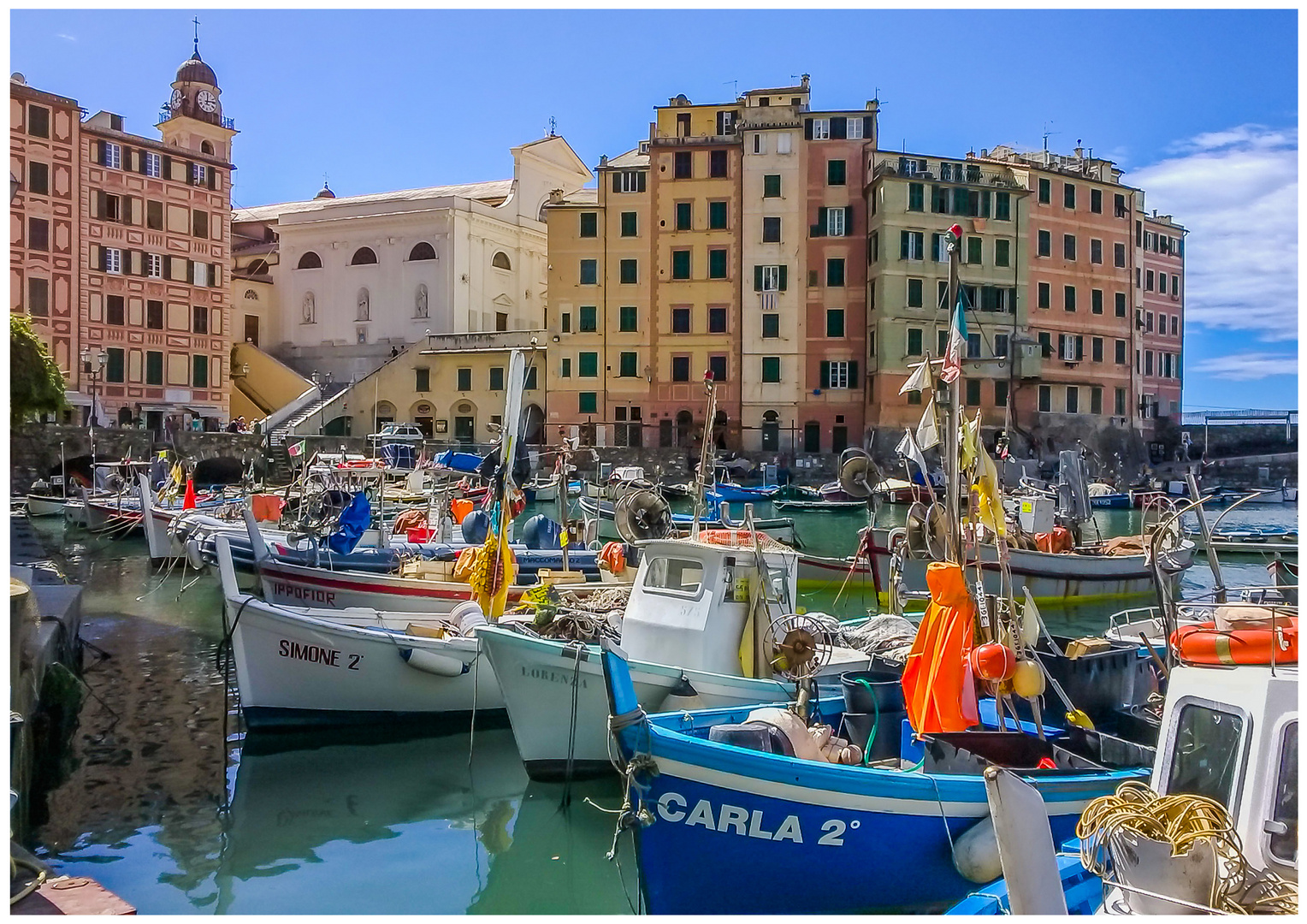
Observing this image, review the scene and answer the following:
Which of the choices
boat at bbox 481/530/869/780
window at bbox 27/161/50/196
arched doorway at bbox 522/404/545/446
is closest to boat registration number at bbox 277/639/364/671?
boat at bbox 481/530/869/780

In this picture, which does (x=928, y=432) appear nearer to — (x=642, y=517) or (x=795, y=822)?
(x=795, y=822)

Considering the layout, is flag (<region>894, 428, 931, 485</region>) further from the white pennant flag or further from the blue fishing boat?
the blue fishing boat

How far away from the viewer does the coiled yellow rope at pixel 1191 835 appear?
5469mm

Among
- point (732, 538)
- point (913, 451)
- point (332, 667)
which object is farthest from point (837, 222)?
point (913, 451)

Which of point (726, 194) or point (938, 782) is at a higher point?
point (726, 194)

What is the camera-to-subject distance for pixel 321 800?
453 inches

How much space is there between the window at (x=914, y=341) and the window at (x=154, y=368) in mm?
32140

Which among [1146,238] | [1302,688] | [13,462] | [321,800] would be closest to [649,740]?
[1302,688]

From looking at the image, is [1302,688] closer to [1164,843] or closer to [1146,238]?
[1164,843]

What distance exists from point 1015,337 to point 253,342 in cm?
3932

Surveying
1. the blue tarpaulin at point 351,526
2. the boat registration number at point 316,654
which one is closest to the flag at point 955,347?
the boat registration number at point 316,654

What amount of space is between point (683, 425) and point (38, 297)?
26.9m

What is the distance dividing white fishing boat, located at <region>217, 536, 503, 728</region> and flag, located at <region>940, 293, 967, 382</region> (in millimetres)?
6378

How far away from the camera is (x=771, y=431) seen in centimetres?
5269
